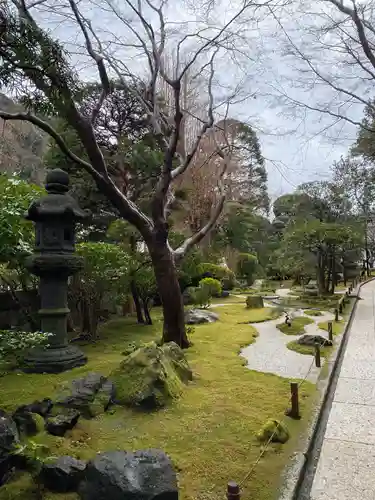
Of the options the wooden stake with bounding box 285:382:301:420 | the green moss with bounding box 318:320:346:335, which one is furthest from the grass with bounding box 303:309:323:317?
the wooden stake with bounding box 285:382:301:420

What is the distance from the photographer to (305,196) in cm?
2039

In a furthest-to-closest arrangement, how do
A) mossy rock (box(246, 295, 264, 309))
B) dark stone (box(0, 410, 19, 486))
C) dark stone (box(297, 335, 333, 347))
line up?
1. mossy rock (box(246, 295, 264, 309))
2. dark stone (box(297, 335, 333, 347))
3. dark stone (box(0, 410, 19, 486))

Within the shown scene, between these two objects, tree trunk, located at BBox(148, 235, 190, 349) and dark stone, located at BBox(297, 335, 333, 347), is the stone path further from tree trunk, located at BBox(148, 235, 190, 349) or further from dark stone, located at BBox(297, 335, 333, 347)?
tree trunk, located at BBox(148, 235, 190, 349)

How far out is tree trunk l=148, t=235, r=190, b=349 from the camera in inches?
316

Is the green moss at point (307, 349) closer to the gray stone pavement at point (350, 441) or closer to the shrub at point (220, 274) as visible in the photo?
the gray stone pavement at point (350, 441)

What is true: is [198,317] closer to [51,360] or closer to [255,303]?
[255,303]

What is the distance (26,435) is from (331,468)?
9.76ft

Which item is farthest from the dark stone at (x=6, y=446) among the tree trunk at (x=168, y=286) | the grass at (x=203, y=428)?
the tree trunk at (x=168, y=286)

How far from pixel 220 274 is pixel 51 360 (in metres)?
15.3

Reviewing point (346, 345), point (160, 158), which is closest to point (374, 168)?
point (160, 158)

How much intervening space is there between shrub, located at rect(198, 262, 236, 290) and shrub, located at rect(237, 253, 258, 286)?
259cm

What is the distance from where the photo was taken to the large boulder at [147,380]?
503 cm

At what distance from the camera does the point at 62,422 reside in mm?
4168

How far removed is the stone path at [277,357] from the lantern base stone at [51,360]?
317cm
